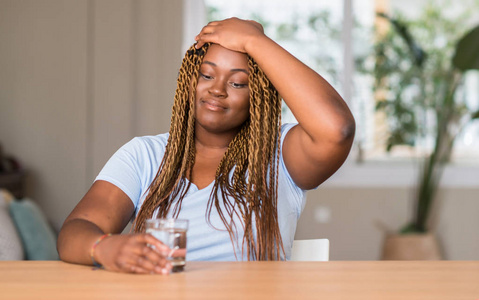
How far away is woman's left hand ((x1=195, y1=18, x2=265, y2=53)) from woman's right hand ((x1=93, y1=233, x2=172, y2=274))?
0.63 m

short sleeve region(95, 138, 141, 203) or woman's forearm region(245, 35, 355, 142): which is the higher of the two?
woman's forearm region(245, 35, 355, 142)

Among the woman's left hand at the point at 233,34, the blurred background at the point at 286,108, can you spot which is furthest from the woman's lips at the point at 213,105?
the blurred background at the point at 286,108

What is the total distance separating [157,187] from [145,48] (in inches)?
123

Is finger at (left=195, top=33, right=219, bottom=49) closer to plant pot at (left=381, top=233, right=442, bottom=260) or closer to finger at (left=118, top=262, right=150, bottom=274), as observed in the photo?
finger at (left=118, top=262, right=150, bottom=274)

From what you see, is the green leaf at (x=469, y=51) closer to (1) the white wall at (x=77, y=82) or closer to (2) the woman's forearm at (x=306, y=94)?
(1) the white wall at (x=77, y=82)

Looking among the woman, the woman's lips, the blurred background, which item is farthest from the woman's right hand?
the blurred background

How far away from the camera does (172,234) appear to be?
3.35 ft

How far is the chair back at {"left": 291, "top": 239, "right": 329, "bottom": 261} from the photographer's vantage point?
1.65 m

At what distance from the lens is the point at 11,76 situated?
14.5ft

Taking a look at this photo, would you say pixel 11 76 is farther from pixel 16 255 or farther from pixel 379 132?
pixel 379 132

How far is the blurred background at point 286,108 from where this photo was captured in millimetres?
4441

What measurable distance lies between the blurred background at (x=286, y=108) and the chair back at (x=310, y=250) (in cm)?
286

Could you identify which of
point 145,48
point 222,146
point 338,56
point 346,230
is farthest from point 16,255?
point 338,56

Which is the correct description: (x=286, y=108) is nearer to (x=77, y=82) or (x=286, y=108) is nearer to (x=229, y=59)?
(x=77, y=82)
